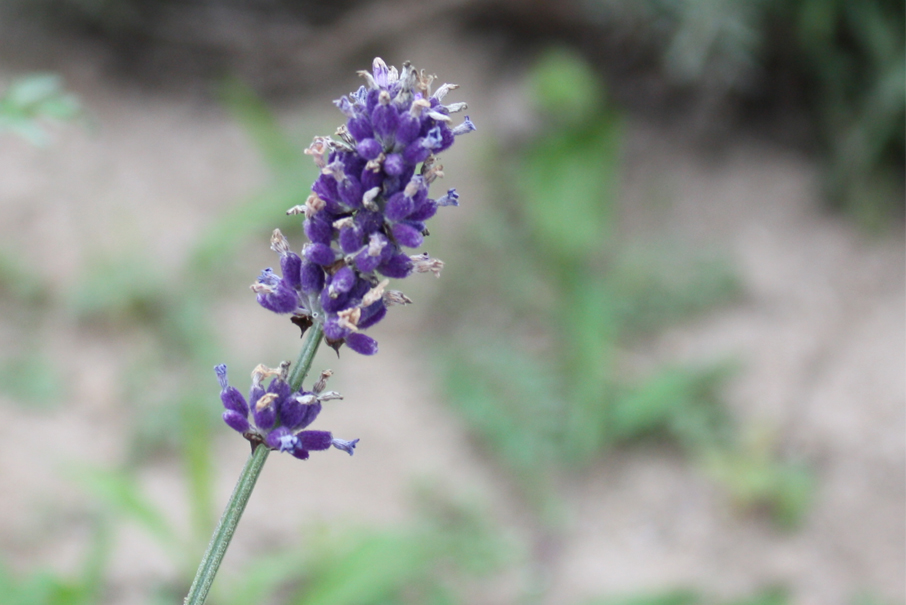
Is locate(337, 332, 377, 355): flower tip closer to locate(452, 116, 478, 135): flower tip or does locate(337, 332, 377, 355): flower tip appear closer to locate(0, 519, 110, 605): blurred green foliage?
locate(452, 116, 478, 135): flower tip

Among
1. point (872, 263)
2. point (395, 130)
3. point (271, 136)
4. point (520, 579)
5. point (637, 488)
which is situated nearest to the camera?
point (395, 130)

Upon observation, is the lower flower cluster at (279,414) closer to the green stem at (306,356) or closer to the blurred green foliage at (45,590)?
the green stem at (306,356)

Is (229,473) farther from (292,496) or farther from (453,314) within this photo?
(453,314)

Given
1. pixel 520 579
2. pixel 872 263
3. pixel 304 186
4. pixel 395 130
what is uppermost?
pixel 872 263

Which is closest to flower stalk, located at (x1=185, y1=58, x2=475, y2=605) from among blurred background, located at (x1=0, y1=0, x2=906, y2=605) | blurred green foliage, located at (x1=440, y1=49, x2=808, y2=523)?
blurred background, located at (x1=0, y1=0, x2=906, y2=605)

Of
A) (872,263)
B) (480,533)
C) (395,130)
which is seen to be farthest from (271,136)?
(395,130)

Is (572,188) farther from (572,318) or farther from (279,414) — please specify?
(279,414)
